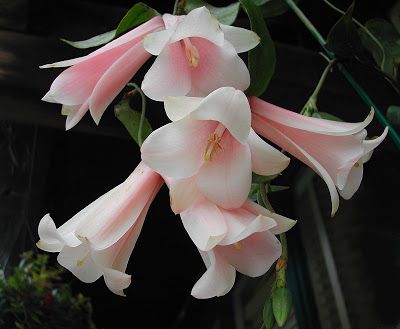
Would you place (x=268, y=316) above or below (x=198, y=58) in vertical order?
below

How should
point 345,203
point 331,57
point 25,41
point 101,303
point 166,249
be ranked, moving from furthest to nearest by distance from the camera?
point 101,303
point 166,249
point 345,203
point 25,41
point 331,57

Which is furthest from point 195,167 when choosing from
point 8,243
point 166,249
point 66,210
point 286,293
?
point 166,249

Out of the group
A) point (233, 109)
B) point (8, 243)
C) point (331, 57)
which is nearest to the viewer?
point (233, 109)

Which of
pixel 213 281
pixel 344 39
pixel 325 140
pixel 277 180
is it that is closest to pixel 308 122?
pixel 325 140

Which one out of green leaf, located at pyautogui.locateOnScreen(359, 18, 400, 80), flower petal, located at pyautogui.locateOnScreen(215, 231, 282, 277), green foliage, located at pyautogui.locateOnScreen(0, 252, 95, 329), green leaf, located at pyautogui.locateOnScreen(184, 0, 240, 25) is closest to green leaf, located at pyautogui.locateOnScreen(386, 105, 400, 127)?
green leaf, located at pyautogui.locateOnScreen(359, 18, 400, 80)

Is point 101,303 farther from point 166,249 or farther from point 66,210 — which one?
point 66,210

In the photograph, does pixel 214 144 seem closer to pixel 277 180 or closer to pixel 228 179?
pixel 228 179

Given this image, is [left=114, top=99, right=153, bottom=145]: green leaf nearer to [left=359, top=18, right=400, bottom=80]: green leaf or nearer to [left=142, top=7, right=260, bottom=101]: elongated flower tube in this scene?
[left=142, top=7, right=260, bottom=101]: elongated flower tube
